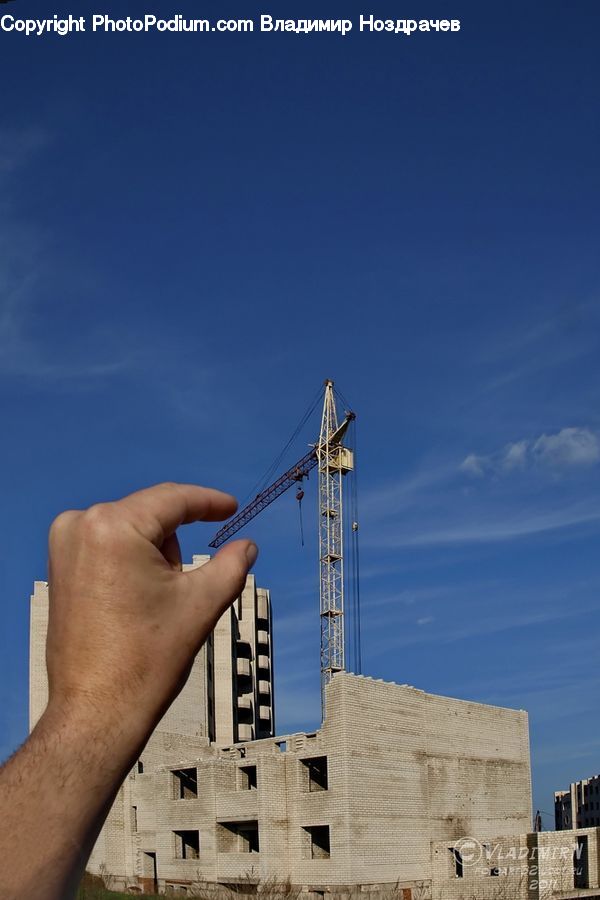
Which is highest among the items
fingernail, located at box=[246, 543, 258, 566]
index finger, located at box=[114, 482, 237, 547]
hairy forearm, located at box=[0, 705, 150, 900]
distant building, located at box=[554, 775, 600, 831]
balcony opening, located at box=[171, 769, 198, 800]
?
index finger, located at box=[114, 482, 237, 547]

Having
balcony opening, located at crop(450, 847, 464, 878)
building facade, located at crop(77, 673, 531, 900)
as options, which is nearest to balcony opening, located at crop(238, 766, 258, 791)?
building facade, located at crop(77, 673, 531, 900)

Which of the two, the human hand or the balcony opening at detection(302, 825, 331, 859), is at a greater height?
the human hand

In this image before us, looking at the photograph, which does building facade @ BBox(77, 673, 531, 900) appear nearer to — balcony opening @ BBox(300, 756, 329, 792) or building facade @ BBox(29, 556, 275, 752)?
balcony opening @ BBox(300, 756, 329, 792)

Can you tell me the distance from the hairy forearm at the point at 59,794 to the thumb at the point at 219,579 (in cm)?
23

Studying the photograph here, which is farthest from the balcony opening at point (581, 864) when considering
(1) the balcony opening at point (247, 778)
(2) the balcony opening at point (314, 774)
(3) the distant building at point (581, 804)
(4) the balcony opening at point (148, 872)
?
(3) the distant building at point (581, 804)

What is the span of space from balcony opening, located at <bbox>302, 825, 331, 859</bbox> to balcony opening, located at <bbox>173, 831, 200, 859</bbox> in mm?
5863

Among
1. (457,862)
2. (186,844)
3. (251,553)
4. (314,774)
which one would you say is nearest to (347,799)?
(314,774)

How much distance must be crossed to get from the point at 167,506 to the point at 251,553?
0.22 metres

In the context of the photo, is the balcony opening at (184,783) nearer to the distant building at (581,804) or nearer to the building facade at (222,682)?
the building facade at (222,682)

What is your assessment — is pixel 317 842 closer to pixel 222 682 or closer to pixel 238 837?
pixel 238 837

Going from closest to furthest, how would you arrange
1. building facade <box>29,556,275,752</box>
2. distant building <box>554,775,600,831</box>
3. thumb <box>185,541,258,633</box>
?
1. thumb <box>185,541,258,633</box>
2. building facade <box>29,556,275,752</box>
3. distant building <box>554,775,600,831</box>

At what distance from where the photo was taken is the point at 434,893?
37281 millimetres

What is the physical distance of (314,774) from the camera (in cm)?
3888

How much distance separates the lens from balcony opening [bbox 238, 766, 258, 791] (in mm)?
40031
